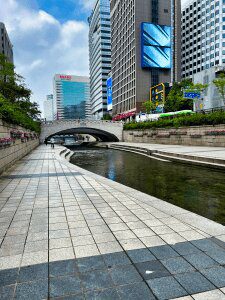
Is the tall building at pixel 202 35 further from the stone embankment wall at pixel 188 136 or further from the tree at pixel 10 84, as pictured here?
the tree at pixel 10 84

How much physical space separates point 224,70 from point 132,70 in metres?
48.4

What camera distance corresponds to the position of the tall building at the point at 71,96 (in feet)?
623

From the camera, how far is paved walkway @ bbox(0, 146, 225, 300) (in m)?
2.85

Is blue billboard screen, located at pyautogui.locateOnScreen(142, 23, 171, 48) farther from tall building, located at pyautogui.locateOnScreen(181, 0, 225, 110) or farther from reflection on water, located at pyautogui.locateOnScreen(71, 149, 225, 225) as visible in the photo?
reflection on water, located at pyautogui.locateOnScreen(71, 149, 225, 225)

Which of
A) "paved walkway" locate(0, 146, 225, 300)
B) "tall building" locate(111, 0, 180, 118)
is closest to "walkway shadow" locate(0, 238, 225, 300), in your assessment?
"paved walkway" locate(0, 146, 225, 300)

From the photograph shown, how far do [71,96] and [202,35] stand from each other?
123049mm

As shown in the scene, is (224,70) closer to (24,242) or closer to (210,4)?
(24,242)

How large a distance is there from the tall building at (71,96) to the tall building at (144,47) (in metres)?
99.6

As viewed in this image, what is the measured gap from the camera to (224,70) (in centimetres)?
4572

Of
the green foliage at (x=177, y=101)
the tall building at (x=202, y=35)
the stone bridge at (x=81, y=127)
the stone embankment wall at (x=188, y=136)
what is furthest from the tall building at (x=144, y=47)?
the stone embankment wall at (x=188, y=136)

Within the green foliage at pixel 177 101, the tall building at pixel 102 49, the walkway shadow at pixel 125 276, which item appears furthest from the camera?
the tall building at pixel 102 49

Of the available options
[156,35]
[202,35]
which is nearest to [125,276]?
[156,35]

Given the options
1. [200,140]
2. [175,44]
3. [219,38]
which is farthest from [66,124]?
[175,44]

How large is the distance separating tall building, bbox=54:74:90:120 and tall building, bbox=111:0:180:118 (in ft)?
327
